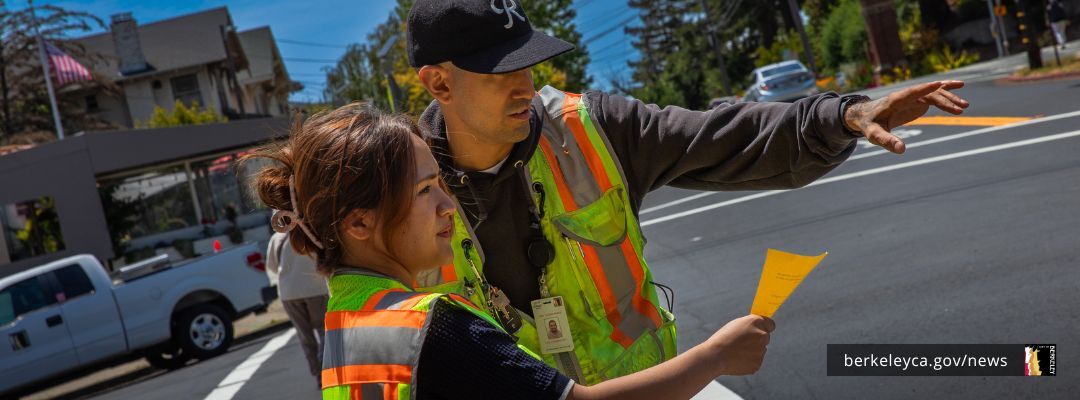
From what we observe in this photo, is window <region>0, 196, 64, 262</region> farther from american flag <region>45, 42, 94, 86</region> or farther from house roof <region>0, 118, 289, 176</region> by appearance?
american flag <region>45, 42, 94, 86</region>

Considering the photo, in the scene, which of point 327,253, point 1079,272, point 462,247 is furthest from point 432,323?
point 1079,272

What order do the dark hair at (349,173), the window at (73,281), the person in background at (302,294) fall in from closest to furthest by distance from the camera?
the dark hair at (349,173), the person in background at (302,294), the window at (73,281)

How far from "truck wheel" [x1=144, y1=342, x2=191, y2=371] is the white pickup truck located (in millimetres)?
13

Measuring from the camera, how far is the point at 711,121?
287cm

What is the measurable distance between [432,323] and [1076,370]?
160 inches

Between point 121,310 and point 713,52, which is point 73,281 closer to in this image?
point 121,310

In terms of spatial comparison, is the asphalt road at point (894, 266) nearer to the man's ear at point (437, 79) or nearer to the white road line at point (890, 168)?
the white road line at point (890, 168)

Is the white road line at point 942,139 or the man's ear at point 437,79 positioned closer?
the man's ear at point 437,79

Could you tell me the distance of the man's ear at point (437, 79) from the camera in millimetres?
2891

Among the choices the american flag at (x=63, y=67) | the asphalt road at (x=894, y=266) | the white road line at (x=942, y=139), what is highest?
the american flag at (x=63, y=67)

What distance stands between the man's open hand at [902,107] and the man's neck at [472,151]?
2.93 ft

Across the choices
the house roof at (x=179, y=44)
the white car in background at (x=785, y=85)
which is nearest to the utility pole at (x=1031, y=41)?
the white car in background at (x=785, y=85)

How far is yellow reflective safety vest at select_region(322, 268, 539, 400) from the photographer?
1834 millimetres

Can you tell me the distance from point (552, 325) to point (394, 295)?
0.87 meters
